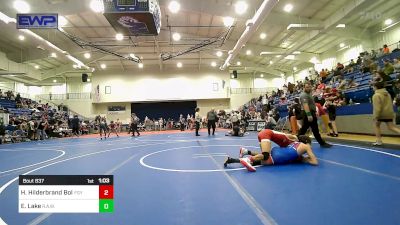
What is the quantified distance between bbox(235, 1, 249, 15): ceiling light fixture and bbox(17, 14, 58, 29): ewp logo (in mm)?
9387

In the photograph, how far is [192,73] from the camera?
33.3 meters

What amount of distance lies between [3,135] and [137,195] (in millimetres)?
17284

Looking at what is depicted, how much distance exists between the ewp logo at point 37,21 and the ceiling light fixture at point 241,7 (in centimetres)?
939

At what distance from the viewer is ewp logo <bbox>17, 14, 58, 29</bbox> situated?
28.9 ft

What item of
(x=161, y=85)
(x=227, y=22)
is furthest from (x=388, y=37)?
(x=161, y=85)

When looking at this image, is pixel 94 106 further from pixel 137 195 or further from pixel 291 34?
pixel 137 195

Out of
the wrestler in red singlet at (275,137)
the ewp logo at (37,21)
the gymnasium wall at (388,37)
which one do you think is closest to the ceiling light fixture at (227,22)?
the gymnasium wall at (388,37)

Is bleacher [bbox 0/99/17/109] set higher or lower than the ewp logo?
lower

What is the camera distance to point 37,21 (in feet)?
30.0

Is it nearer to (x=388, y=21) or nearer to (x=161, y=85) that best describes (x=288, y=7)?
(x=388, y=21)

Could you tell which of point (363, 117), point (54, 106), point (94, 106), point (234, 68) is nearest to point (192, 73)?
point (234, 68)

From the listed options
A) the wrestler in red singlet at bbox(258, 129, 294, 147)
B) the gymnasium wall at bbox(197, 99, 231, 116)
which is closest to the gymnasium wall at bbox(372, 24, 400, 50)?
the gymnasium wall at bbox(197, 99, 231, 116)

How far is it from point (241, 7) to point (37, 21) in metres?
10.1
